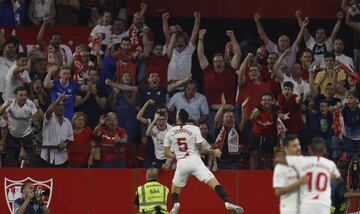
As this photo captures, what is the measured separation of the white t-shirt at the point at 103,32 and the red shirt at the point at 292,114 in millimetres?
4759

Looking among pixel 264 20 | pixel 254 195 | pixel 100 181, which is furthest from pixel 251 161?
pixel 264 20

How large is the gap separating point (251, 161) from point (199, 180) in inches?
45.5

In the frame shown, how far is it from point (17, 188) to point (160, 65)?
4.21 metres

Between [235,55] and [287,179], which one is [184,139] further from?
[287,179]

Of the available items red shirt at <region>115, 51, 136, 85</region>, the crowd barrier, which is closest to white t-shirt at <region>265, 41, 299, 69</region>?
the crowd barrier

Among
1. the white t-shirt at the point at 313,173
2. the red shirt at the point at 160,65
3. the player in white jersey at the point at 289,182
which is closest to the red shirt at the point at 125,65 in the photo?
the red shirt at the point at 160,65

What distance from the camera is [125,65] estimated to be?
1153 inches

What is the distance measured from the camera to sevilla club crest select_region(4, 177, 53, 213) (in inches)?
1107

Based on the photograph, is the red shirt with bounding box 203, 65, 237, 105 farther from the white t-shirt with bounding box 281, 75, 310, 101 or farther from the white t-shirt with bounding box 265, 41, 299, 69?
the white t-shirt with bounding box 265, 41, 299, 69

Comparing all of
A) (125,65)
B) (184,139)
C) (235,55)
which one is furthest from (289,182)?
(125,65)

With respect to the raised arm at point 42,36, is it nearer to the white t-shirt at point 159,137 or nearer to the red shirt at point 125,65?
the red shirt at point 125,65

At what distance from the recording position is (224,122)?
27.7m

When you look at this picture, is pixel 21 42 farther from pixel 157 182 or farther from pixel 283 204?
pixel 283 204

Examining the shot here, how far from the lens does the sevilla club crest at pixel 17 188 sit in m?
28.1
